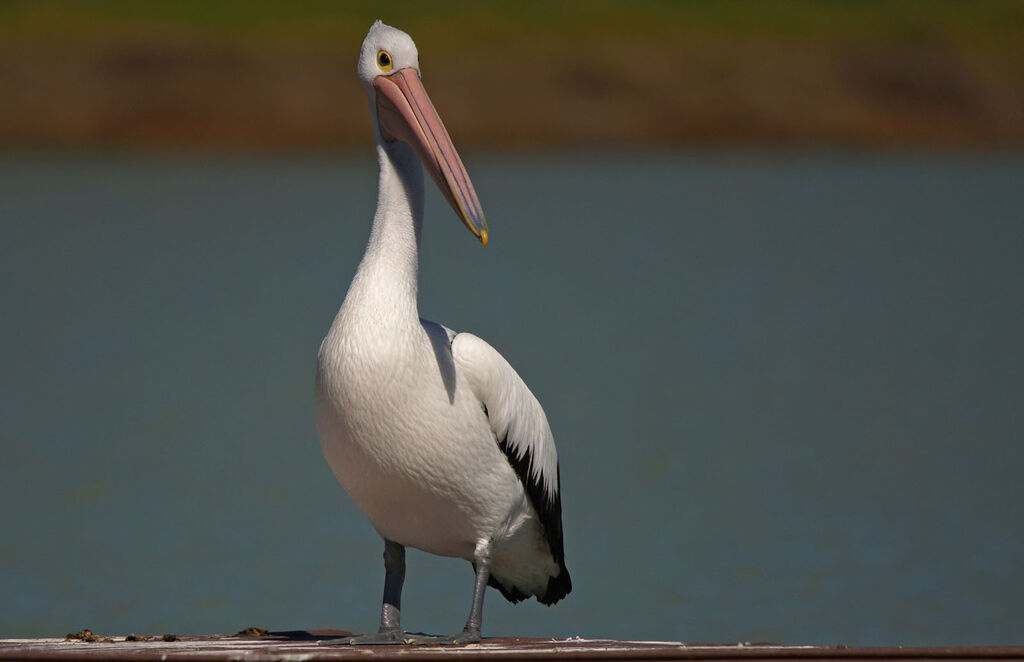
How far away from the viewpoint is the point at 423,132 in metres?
4.84

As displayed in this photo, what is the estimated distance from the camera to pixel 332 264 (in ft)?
72.7

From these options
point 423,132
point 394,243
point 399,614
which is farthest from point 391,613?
point 423,132

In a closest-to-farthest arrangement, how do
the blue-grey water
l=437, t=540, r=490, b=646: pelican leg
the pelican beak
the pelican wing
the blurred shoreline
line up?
l=437, t=540, r=490, b=646: pelican leg < the pelican beak < the pelican wing < the blue-grey water < the blurred shoreline

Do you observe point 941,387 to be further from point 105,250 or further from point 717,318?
point 105,250

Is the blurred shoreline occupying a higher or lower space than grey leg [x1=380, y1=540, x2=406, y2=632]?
higher

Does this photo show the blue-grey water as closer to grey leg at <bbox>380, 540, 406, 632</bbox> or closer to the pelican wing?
the pelican wing

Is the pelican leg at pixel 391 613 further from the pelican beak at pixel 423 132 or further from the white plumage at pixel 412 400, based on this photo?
the pelican beak at pixel 423 132

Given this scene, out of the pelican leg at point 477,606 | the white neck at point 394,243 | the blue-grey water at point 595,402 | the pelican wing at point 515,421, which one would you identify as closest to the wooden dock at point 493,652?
the pelican leg at point 477,606

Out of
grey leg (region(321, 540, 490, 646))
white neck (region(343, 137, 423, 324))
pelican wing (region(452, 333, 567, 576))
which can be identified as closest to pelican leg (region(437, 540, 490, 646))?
grey leg (region(321, 540, 490, 646))

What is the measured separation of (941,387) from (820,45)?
23.6 metres

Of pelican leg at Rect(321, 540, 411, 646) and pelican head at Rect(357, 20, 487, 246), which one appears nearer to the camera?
pelican leg at Rect(321, 540, 411, 646)

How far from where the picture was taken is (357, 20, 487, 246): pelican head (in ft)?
15.6

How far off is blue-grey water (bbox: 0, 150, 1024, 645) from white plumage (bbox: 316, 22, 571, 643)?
10.7ft

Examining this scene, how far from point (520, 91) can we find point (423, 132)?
28.9 metres
